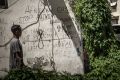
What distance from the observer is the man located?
33.9 ft

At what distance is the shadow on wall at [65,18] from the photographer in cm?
996

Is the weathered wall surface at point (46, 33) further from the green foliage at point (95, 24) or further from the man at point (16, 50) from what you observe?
the green foliage at point (95, 24)

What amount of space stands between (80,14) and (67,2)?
0.67m

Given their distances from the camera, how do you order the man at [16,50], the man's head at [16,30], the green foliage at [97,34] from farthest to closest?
1. the man's head at [16,30]
2. the man at [16,50]
3. the green foliage at [97,34]

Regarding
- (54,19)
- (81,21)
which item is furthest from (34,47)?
(81,21)

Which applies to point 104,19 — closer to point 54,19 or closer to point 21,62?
point 54,19

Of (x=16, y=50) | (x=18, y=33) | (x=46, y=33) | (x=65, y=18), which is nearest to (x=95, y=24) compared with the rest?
(x=65, y=18)

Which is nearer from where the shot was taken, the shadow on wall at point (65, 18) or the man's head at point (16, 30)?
the shadow on wall at point (65, 18)

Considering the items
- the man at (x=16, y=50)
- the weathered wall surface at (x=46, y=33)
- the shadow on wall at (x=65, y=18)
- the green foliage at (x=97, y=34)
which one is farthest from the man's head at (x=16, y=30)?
the green foliage at (x=97, y=34)

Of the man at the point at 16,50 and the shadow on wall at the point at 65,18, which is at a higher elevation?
the shadow on wall at the point at 65,18

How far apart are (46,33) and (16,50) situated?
3.79 feet

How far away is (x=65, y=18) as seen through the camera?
10.0 meters

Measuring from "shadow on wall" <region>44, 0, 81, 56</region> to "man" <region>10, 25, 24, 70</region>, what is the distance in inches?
53.9

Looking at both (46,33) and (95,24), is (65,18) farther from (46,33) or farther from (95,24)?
(95,24)
